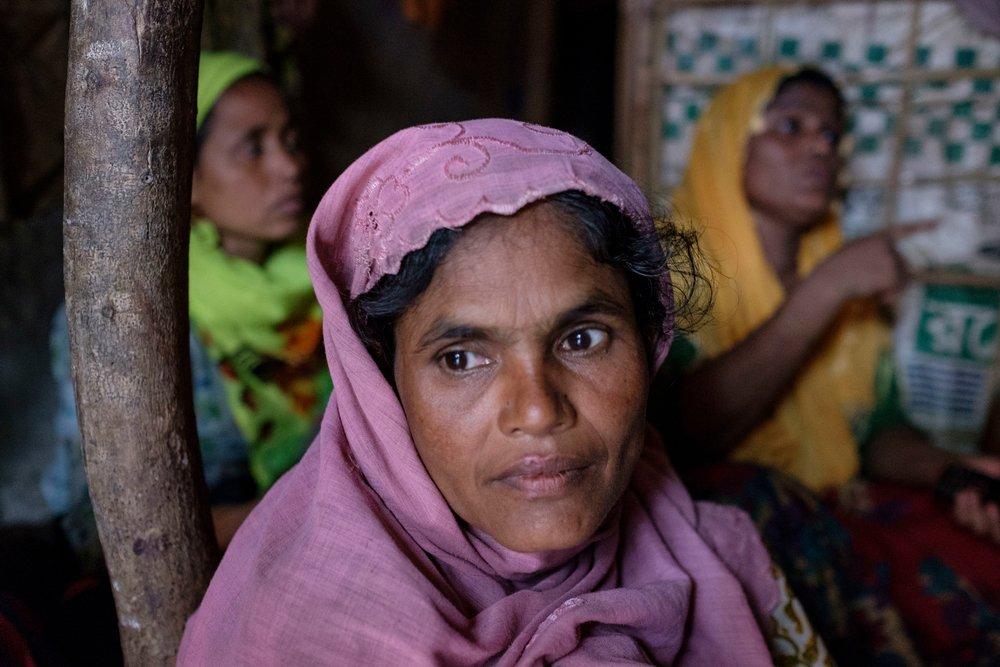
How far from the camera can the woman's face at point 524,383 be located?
1.16 meters

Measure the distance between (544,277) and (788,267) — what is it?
2262 mm

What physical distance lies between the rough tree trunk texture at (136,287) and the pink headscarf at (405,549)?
4.8 inches

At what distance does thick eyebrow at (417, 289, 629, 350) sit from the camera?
46.4 inches

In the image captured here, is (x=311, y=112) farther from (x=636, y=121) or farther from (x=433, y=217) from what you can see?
(x=433, y=217)

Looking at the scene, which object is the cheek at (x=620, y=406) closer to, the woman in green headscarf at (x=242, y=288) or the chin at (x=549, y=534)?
the chin at (x=549, y=534)

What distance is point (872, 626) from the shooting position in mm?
2215

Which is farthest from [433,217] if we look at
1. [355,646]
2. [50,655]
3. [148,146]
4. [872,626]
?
[872,626]

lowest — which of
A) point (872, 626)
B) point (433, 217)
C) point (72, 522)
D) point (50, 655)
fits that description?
point (872, 626)

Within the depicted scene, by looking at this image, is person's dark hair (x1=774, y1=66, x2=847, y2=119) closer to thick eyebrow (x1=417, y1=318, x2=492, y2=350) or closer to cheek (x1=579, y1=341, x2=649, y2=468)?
cheek (x1=579, y1=341, x2=649, y2=468)

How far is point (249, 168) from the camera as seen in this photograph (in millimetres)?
2768

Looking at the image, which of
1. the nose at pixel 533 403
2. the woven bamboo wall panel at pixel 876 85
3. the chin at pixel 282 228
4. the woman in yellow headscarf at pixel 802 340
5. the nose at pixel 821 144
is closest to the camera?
the nose at pixel 533 403

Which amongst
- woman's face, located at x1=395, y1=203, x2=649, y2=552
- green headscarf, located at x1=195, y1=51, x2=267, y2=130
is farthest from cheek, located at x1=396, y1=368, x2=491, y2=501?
green headscarf, located at x1=195, y1=51, x2=267, y2=130

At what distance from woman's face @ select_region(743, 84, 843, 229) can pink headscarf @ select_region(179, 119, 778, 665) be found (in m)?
1.79

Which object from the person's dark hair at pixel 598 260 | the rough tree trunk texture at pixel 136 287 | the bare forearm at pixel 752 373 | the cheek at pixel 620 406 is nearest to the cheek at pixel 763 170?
the bare forearm at pixel 752 373
